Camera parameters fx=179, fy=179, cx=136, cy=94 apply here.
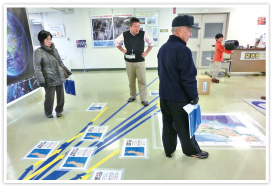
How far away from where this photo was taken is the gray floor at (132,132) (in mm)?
1852

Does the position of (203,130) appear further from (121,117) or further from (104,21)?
(104,21)

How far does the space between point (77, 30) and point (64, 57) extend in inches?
46.0

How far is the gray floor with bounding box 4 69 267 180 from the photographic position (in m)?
1.85

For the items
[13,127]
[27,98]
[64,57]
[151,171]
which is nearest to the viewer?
[151,171]

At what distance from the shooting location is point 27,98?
4.22m

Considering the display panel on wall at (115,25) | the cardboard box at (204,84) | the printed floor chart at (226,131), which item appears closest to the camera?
the printed floor chart at (226,131)

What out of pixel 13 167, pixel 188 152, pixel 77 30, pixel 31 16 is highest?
pixel 31 16

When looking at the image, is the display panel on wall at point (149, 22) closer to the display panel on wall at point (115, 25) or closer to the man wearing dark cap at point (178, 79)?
the display panel on wall at point (115, 25)

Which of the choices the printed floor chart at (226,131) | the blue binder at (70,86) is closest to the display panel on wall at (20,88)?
the blue binder at (70,86)

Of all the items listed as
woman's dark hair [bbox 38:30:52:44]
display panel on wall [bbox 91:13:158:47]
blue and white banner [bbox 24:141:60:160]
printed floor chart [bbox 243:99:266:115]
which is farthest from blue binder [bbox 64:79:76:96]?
display panel on wall [bbox 91:13:158:47]

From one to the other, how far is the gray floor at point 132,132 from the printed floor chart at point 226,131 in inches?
3.9

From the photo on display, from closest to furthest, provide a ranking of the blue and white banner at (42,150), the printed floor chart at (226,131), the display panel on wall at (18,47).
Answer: the blue and white banner at (42,150) < the printed floor chart at (226,131) < the display panel on wall at (18,47)

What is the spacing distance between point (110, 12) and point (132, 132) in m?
5.27

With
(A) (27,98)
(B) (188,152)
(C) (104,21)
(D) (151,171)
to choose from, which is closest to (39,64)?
(A) (27,98)
